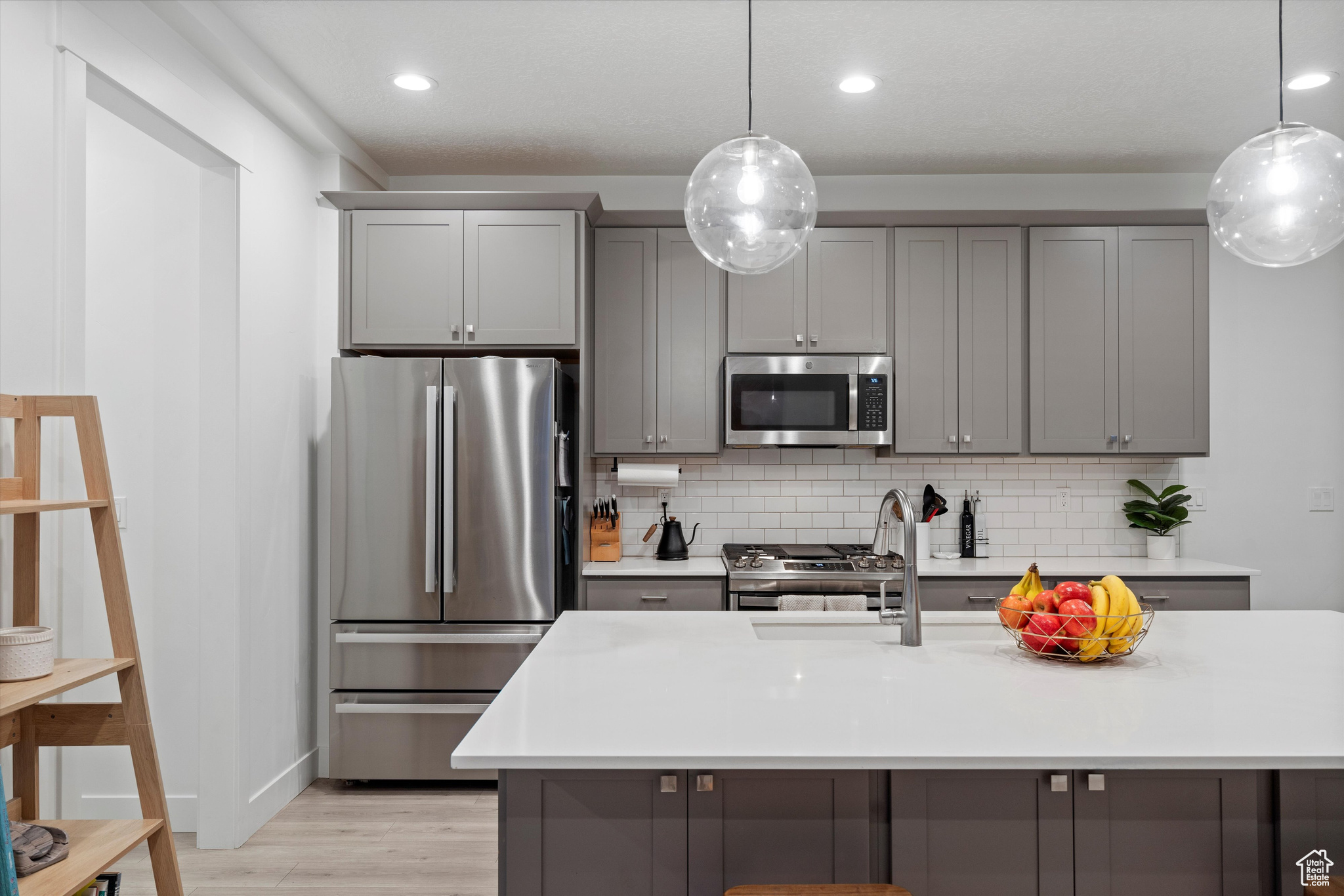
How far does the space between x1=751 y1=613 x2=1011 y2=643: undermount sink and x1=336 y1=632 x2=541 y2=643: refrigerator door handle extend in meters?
1.37

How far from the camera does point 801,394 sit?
3.66 metres

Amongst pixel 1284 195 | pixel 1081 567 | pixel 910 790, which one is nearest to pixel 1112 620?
pixel 910 790

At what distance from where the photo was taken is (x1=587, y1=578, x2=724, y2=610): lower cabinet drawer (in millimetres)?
3449

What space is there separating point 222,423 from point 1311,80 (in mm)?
4047

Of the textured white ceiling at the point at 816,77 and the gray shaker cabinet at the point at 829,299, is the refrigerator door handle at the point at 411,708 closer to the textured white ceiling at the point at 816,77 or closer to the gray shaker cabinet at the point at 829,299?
the gray shaker cabinet at the point at 829,299

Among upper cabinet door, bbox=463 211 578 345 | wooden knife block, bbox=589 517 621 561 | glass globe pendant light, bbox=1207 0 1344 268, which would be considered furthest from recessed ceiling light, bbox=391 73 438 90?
glass globe pendant light, bbox=1207 0 1344 268

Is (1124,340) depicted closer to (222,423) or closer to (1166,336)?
(1166,336)

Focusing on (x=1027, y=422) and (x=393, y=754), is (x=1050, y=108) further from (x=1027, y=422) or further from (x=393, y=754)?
(x=393, y=754)

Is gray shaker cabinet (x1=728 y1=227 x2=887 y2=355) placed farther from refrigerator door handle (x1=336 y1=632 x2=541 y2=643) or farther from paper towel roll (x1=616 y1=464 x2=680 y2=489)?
refrigerator door handle (x1=336 y1=632 x2=541 y2=643)

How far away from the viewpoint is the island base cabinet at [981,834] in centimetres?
133

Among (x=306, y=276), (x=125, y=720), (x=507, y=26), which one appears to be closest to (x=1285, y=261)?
(x=507, y=26)

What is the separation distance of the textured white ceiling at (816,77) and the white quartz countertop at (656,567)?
1844mm

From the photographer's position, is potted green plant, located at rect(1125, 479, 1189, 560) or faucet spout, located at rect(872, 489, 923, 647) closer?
faucet spout, located at rect(872, 489, 923, 647)

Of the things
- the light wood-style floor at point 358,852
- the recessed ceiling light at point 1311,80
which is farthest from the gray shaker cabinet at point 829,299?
the light wood-style floor at point 358,852
